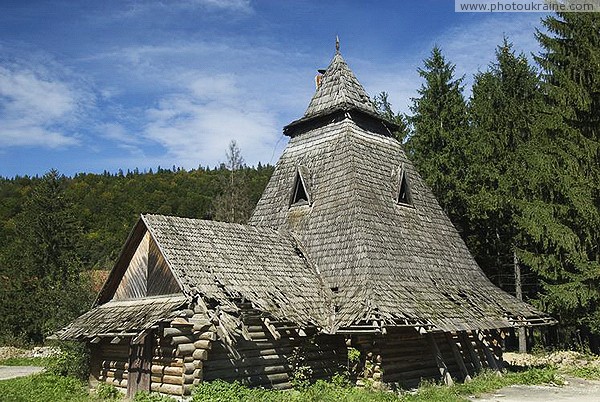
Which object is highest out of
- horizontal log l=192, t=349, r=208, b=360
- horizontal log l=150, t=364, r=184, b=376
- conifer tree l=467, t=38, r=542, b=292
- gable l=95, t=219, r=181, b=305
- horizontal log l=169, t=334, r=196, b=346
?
conifer tree l=467, t=38, r=542, b=292

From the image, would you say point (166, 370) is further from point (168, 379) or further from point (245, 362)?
point (245, 362)

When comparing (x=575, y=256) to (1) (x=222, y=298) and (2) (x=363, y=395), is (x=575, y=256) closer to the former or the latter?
(2) (x=363, y=395)

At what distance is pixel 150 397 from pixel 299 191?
8933mm

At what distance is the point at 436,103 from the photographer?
28.6 meters

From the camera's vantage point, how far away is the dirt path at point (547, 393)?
Result: 1280 cm

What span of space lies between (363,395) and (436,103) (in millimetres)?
20021

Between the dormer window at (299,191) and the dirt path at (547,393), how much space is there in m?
8.44

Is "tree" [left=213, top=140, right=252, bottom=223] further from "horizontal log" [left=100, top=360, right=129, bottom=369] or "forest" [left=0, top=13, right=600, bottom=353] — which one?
"horizontal log" [left=100, top=360, right=129, bottom=369]

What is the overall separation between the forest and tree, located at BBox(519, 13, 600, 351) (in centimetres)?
4

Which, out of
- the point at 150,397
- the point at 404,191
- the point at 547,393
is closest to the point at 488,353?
the point at 547,393

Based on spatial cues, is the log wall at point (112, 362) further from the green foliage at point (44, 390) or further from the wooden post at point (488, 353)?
the wooden post at point (488, 353)

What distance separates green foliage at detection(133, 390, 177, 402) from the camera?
11.8 meters

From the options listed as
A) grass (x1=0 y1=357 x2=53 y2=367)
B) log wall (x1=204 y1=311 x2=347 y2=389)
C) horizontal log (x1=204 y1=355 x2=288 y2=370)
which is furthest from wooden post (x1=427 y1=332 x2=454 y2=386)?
grass (x1=0 y1=357 x2=53 y2=367)

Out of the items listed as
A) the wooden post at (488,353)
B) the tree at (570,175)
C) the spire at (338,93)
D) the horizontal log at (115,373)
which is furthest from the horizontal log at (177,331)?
the tree at (570,175)
